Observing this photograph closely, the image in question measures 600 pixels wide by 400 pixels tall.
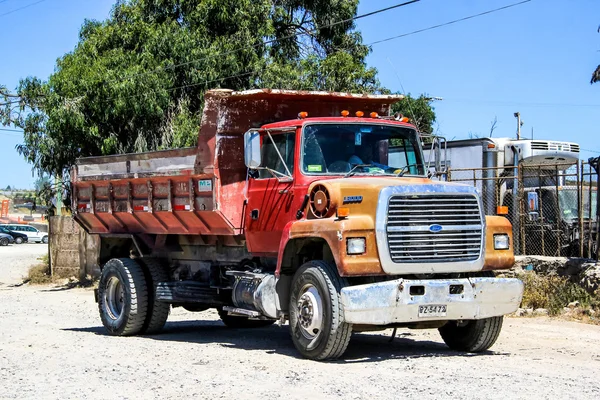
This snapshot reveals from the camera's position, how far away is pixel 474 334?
34.8 feet

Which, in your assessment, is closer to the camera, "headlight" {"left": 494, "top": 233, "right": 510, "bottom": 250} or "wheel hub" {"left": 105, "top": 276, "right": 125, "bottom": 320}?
"headlight" {"left": 494, "top": 233, "right": 510, "bottom": 250}

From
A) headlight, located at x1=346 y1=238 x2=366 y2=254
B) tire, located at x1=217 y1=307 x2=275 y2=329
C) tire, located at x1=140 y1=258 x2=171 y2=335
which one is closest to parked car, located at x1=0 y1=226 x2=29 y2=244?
tire, located at x1=217 y1=307 x2=275 y2=329

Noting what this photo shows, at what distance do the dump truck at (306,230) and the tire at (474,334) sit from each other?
17 mm

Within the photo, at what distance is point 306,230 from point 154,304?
4.20 metres

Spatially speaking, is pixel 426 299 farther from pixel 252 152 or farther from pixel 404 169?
pixel 252 152

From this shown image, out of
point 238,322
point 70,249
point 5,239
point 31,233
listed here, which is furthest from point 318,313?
point 31,233

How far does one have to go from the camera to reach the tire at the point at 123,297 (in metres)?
13.1

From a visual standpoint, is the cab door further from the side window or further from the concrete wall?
the concrete wall

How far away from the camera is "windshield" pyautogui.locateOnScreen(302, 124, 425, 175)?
10.5 metres

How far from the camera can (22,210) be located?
5320 inches

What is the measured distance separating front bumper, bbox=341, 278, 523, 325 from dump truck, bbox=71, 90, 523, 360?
0.05 feet

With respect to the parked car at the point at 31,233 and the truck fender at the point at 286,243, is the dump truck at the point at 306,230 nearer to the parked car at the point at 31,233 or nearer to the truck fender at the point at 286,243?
the truck fender at the point at 286,243

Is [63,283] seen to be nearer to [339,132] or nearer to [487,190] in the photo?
[487,190]

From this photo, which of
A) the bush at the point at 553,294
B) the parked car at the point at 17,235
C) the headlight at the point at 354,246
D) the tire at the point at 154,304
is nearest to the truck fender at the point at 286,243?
the headlight at the point at 354,246
